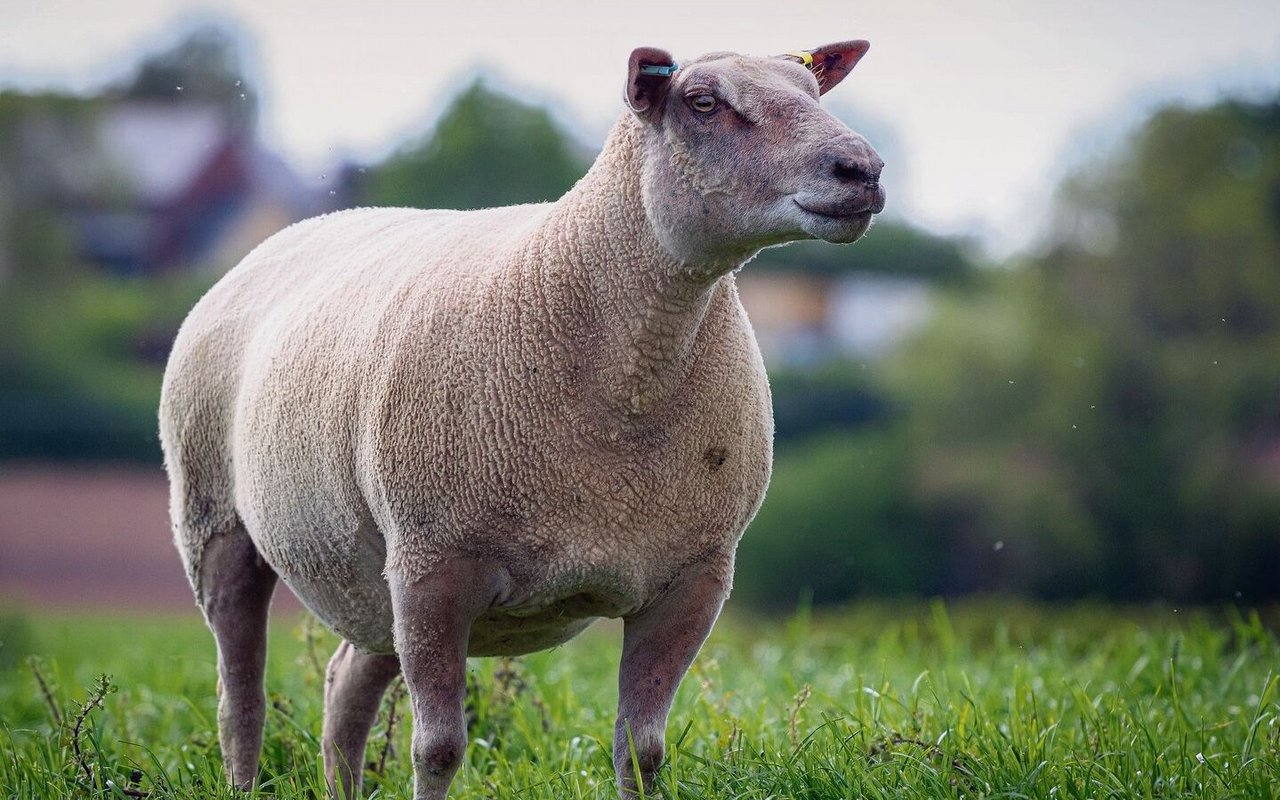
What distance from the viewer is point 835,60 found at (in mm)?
3648

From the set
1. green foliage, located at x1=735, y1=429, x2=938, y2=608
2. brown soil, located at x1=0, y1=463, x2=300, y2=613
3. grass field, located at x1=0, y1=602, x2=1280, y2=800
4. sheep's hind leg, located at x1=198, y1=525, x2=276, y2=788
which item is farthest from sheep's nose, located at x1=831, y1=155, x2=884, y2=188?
brown soil, located at x1=0, y1=463, x2=300, y2=613

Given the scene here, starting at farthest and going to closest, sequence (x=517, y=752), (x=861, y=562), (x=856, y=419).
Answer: (x=856, y=419)
(x=861, y=562)
(x=517, y=752)

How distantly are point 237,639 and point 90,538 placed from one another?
16.8 meters

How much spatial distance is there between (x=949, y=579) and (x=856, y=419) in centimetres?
348

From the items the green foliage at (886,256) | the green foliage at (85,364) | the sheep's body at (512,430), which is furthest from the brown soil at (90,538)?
the sheep's body at (512,430)

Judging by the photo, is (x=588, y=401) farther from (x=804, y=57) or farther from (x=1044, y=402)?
(x=1044, y=402)

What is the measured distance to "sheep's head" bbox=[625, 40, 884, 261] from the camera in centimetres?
293

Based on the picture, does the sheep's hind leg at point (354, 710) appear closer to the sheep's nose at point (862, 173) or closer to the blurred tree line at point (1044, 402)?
the sheep's nose at point (862, 173)

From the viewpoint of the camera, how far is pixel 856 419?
2206 centimetres

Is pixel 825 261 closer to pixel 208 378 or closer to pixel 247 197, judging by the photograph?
pixel 247 197

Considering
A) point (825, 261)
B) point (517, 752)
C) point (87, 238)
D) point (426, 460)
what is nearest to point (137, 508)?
point (87, 238)

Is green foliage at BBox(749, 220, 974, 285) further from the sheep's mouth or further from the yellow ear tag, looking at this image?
the sheep's mouth

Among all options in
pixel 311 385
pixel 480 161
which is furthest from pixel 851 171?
pixel 480 161

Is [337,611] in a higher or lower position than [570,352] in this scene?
lower
